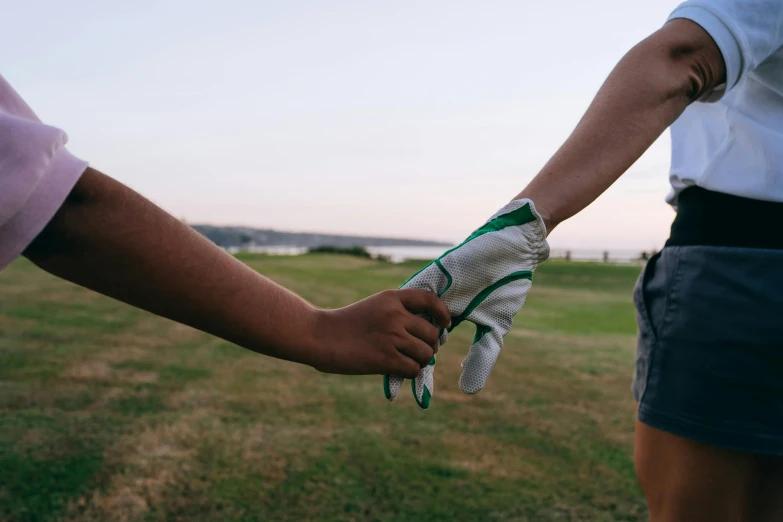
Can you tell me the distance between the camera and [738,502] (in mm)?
1234

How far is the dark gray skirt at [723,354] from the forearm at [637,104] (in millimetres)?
321

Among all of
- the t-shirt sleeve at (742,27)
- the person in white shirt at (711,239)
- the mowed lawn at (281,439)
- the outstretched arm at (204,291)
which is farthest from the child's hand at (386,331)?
the mowed lawn at (281,439)

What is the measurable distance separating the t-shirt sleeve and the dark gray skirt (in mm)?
374

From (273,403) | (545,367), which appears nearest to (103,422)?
(273,403)

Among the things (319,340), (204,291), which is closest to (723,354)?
(319,340)

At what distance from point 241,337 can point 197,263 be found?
0.57 feet

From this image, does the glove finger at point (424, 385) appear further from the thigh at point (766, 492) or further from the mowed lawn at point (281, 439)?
the mowed lawn at point (281, 439)

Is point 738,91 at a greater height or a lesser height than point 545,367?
greater

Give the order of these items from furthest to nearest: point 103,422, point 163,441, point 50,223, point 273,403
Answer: point 273,403, point 103,422, point 163,441, point 50,223

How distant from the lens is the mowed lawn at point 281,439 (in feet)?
8.19

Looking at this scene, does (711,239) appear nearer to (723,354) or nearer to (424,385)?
(723,354)

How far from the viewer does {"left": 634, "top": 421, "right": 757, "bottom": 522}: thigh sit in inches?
47.9

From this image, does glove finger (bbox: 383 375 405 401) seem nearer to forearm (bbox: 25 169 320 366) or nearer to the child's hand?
the child's hand

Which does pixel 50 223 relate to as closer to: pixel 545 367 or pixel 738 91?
pixel 738 91
